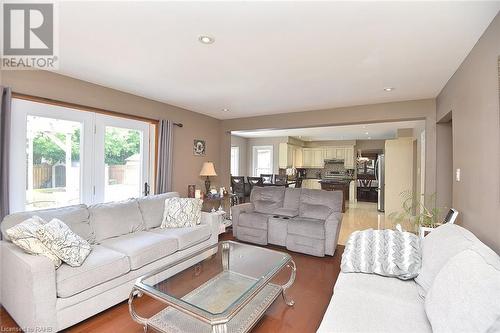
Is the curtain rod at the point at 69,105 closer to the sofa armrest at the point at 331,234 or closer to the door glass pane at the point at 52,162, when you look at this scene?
the door glass pane at the point at 52,162

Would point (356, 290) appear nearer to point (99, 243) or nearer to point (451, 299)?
point (451, 299)

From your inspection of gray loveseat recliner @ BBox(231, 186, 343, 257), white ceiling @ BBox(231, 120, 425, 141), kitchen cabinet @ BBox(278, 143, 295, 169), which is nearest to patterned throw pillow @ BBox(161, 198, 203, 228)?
gray loveseat recliner @ BBox(231, 186, 343, 257)

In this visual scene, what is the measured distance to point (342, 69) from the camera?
2.62 metres

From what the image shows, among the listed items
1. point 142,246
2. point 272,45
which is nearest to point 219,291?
point 142,246

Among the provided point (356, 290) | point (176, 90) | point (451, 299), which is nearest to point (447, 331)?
point (451, 299)

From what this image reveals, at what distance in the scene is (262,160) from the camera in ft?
30.3

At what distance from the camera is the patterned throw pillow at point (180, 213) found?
333cm

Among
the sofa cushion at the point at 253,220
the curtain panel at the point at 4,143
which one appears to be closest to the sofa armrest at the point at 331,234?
the sofa cushion at the point at 253,220

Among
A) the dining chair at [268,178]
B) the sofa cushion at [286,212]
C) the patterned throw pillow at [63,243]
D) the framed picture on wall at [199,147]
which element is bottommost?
the sofa cushion at [286,212]

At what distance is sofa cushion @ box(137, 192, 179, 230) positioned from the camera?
3230 mm

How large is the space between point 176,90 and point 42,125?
164cm

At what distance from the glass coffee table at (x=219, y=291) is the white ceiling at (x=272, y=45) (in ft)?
6.45

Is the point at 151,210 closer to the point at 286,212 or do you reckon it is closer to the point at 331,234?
the point at 286,212

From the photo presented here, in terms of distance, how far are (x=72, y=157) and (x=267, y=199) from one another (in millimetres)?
3047
